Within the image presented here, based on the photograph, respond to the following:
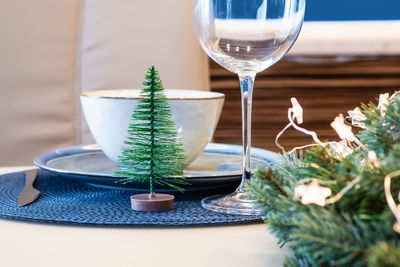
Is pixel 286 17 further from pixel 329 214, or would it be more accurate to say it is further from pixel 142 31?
pixel 142 31

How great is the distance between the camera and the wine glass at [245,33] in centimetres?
51

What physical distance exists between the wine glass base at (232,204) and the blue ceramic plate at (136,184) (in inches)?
1.1

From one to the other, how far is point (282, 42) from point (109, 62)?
3.15 feet

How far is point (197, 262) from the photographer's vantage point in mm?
363

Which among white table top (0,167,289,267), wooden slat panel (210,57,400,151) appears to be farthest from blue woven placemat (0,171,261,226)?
wooden slat panel (210,57,400,151)

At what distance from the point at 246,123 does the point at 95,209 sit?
17 cm

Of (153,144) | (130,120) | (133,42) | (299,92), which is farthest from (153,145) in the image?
(299,92)

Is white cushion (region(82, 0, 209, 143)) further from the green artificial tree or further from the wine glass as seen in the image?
the green artificial tree

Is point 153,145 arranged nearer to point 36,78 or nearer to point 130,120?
point 130,120

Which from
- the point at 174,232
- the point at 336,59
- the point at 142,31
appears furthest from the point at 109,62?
the point at 174,232

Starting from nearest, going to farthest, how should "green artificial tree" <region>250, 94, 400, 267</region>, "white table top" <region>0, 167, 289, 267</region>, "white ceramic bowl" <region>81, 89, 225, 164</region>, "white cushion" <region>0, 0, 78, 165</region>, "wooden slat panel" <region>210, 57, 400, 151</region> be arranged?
"green artificial tree" <region>250, 94, 400, 267</region> → "white table top" <region>0, 167, 289, 267</region> → "white ceramic bowl" <region>81, 89, 225, 164</region> → "white cushion" <region>0, 0, 78, 165</region> → "wooden slat panel" <region>210, 57, 400, 151</region>

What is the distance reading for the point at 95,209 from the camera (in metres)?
0.50

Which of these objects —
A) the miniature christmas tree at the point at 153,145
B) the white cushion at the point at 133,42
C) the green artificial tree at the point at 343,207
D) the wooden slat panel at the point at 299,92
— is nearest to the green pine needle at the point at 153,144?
the miniature christmas tree at the point at 153,145

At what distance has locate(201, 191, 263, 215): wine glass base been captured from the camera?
0.49 metres
